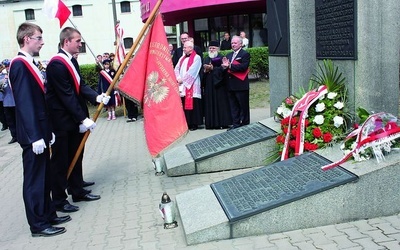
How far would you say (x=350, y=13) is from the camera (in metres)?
5.49

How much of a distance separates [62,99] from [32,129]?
82cm

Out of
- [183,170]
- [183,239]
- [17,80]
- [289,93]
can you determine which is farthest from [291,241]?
[289,93]

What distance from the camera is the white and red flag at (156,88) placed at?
5965mm

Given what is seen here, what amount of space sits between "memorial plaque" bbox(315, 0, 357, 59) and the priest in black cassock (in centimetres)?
399

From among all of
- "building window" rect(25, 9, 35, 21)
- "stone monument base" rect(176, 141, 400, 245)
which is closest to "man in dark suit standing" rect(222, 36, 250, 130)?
"stone monument base" rect(176, 141, 400, 245)

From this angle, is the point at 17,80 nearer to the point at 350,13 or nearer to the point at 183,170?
the point at 183,170

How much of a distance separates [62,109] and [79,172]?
3.26 ft

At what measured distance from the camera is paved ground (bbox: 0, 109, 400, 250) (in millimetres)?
4109

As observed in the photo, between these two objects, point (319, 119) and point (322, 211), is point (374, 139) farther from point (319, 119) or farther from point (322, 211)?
point (319, 119)

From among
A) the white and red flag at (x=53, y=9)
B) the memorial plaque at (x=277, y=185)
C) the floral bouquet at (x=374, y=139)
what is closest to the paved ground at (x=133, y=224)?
the memorial plaque at (x=277, y=185)

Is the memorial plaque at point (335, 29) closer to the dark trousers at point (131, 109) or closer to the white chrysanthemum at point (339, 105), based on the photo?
the white chrysanthemum at point (339, 105)

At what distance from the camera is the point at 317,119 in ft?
18.4

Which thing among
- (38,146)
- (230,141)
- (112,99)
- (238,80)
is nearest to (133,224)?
(38,146)

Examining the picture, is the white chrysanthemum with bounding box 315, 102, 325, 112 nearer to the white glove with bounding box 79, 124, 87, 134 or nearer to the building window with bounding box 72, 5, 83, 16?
the white glove with bounding box 79, 124, 87, 134
